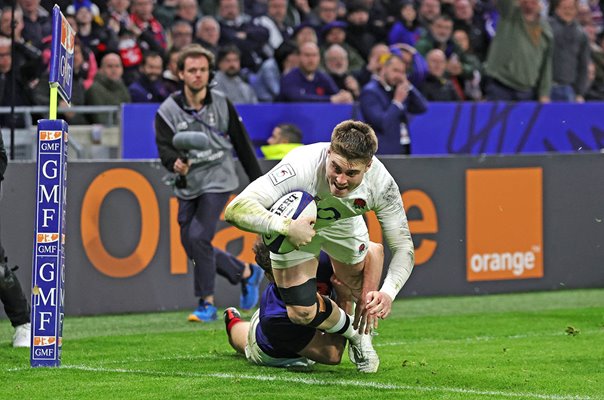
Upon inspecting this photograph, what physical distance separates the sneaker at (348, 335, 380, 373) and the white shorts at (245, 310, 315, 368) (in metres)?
0.43

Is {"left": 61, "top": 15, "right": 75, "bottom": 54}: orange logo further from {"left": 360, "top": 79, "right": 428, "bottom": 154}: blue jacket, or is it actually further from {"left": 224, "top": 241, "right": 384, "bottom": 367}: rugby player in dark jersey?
{"left": 360, "top": 79, "right": 428, "bottom": 154}: blue jacket

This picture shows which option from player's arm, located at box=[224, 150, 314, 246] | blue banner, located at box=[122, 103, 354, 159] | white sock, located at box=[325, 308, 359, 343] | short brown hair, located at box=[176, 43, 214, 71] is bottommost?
white sock, located at box=[325, 308, 359, 343]

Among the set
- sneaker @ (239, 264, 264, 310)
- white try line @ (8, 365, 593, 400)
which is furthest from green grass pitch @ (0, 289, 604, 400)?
sneaker @ (239, 264, 264, 310)

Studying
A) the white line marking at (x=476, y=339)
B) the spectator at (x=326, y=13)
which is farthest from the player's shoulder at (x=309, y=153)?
the spectator at (x=326, y=13)

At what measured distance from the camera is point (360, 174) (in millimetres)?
7727

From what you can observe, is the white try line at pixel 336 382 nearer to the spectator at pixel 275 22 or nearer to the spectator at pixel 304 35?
the spectator at pixel 304 35

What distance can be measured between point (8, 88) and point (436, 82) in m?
5.77

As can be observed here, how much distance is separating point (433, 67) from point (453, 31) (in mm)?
2550

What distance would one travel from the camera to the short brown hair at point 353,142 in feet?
25.0

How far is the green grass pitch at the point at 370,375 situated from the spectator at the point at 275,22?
643cm

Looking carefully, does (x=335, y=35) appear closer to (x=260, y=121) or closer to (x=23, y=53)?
(x=260, y=121)

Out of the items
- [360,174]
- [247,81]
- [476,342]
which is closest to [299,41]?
[247,81]

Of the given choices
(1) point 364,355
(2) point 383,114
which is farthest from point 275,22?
(1) point 364,355

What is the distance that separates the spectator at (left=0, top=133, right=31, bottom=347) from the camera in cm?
933
